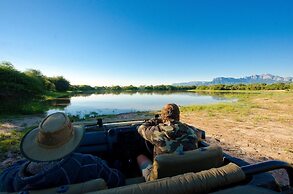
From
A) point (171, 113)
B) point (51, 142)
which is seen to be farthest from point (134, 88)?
point (51, 142)

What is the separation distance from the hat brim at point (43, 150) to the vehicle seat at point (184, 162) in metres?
0.70

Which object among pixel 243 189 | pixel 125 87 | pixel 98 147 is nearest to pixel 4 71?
pixel 98 147

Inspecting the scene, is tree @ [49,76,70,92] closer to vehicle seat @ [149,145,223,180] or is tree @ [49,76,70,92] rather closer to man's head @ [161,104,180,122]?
man's head @ [161,104,180,122]

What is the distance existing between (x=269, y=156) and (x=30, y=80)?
2034 cm

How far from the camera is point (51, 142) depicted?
185 cm

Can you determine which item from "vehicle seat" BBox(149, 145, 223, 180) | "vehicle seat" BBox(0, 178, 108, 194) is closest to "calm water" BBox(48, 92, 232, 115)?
"vehicle seat" BBox(149, 145, 223, 180)

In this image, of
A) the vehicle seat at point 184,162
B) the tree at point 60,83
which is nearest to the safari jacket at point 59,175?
the vehicle seat at point 184,162

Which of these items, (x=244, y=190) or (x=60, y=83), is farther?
(x=60, y=83)

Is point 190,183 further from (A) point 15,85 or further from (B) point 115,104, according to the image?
(B) point 115,104

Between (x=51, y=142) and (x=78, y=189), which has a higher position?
(x=51, y=142)

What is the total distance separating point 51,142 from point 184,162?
111cm

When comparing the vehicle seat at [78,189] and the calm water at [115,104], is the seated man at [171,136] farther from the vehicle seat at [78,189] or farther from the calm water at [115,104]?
the calm water at [115,104]

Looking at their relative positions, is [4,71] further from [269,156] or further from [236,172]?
[236,172]

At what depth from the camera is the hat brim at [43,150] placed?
1.76m
